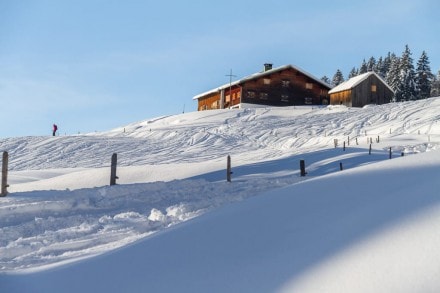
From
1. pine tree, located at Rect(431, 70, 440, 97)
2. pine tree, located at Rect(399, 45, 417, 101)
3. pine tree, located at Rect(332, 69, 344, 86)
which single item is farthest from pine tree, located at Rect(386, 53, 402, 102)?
pine tree, located at Rect(431, 70, 440, 97)

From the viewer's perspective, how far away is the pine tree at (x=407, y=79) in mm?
69375

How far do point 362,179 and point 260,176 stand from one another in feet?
48.6

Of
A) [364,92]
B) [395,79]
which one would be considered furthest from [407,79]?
[364,92]

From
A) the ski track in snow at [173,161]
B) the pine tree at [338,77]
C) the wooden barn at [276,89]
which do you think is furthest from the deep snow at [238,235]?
the pine tree at [338,77]

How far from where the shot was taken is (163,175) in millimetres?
23828

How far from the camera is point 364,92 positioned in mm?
63031

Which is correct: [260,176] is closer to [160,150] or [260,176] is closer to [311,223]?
[311,223]

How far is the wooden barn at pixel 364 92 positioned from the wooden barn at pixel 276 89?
5390 mm

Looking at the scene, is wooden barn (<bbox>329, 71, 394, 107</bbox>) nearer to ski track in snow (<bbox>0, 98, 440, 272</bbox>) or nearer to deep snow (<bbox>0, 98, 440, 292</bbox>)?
ski track in snow (<bbox>0, 98, 440, 272</bbox>)

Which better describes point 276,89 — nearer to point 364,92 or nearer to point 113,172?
point 364,92

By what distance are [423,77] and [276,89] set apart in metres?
20.4

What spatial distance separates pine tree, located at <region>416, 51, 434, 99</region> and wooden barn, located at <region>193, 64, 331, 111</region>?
12355 millimetres

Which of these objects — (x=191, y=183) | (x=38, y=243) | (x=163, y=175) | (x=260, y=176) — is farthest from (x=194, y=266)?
(x=163, y=175)

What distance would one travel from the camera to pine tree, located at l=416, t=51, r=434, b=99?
69.4 m
